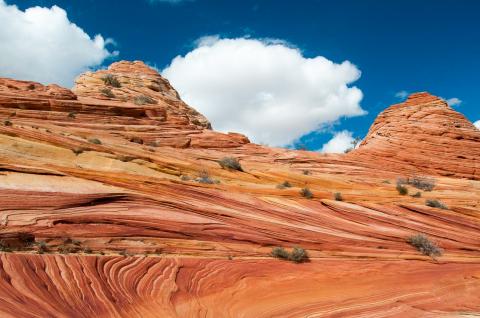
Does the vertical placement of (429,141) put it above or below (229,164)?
above

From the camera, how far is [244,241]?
14.7 m

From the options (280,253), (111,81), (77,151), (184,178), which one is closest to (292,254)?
(280,253)

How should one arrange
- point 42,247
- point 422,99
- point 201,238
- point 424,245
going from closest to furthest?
point 42,247, point 201,238, point 424,245, point 422,99

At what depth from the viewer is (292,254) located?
14.3 metres

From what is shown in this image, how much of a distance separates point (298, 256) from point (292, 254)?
0.23 metres

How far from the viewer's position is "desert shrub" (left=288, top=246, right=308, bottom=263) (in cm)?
1419

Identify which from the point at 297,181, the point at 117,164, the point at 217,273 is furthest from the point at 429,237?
the point at 117,164

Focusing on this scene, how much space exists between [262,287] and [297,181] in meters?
14.7

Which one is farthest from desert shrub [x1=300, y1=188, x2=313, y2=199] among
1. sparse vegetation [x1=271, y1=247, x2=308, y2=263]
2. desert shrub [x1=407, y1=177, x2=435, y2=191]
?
desert shrub [x1=407, y1=177, x2=435, y2=191]

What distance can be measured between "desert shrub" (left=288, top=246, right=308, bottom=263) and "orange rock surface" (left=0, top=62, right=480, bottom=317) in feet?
1.09

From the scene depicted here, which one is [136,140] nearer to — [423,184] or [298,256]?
[298,256]

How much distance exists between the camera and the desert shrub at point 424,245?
17.0 metres

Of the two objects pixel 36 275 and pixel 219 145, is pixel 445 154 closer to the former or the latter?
pixel 219 145

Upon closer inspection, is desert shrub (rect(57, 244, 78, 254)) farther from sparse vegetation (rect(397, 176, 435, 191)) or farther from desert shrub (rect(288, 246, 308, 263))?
sparse vegetation (rect(397, 176, 435, 191))
